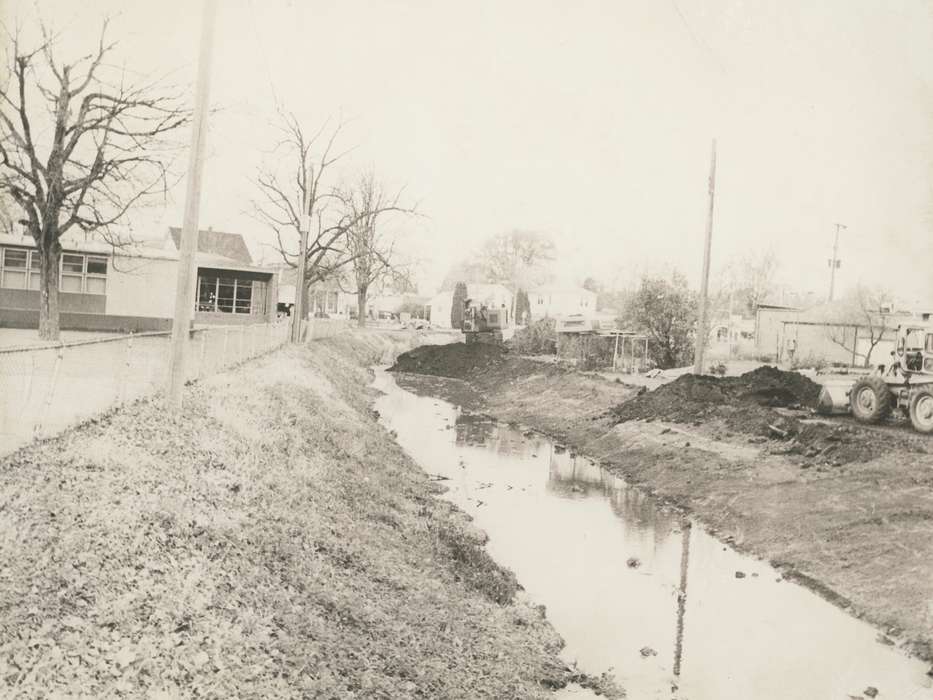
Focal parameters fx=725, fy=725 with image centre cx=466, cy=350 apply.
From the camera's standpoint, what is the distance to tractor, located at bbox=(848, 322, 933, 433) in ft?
45.5

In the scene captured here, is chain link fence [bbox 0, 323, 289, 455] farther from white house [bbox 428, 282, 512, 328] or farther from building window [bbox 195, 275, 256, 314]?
white house [bbox 428, 282, 512, 328]

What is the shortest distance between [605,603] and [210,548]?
15.2ft

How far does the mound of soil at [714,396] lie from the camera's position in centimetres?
1719

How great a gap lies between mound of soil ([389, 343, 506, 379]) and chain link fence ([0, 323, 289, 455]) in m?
19.8

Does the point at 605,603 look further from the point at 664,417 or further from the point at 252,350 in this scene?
the point at 252,350

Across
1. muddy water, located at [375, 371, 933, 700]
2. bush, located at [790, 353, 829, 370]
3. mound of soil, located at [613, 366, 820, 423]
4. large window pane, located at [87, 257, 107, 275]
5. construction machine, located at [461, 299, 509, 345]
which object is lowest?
muddy water, located at [375, 371, 933, 700]

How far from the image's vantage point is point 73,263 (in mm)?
24750

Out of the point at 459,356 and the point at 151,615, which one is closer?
the point at 151,615

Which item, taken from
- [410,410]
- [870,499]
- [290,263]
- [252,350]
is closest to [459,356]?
[290,263]

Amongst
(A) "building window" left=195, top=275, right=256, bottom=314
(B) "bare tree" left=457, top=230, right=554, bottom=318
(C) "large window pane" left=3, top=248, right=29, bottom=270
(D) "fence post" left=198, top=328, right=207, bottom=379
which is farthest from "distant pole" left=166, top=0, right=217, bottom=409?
(B) "bare tree" left=457, top=230, right=554, bottom=318

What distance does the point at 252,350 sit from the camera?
1869 centimetres

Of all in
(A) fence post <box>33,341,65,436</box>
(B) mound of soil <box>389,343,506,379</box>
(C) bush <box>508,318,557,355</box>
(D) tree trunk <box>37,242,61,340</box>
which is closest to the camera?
(A) fence post <box>33,341,65,436</box>

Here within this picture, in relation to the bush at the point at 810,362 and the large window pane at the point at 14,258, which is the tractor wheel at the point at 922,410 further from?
the large window pane at the point at 14,258

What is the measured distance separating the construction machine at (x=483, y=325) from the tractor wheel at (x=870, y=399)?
78.3 ft
